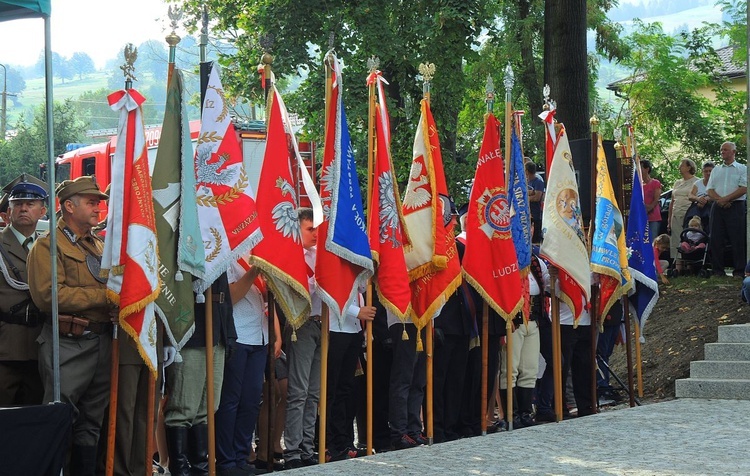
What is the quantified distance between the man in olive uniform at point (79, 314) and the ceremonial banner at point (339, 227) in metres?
1.87

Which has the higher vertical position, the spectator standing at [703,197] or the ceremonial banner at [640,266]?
the spectator standing at [703,197]

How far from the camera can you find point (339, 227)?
28.6 feet

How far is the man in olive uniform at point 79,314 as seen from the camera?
6.96m

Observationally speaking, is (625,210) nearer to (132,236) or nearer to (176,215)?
(176,215)

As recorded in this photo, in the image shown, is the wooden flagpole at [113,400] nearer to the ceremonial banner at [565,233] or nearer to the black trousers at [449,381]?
the black trousers at [449,381]

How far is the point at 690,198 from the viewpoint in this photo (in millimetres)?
17297

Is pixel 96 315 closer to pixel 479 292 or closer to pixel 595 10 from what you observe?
pixel 479 292

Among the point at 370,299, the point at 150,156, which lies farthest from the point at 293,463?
the point at 150,156

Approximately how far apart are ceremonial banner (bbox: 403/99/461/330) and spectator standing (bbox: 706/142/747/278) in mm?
7417

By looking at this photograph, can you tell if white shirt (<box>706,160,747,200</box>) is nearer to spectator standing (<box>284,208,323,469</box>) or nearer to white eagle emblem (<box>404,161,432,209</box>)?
white eagle emblem (<box>404,161,432,209</box>)

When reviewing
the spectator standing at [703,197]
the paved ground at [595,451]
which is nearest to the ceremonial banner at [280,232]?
the paved ground at [595,451]

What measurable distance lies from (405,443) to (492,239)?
1.99 meters

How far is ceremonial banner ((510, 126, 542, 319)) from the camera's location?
33.8 ft

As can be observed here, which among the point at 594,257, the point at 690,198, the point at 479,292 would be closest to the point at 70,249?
the point at 479,292
